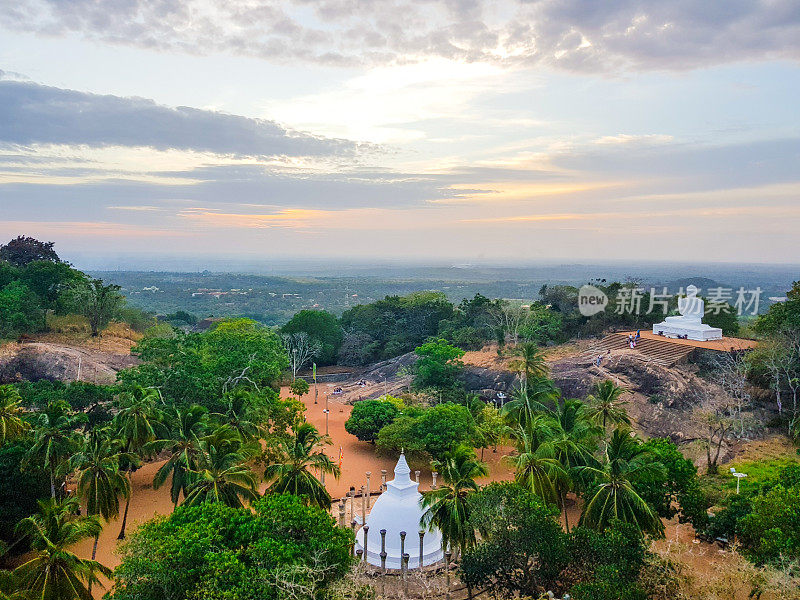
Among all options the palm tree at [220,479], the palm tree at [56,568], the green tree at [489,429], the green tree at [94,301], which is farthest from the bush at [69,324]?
the green tree at [489,429]

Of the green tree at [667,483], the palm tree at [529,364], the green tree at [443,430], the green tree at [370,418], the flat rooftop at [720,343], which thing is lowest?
the green tree at [370,418]

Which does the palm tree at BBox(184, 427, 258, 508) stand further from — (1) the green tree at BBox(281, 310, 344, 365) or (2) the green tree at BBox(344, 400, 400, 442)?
(1) the green tree at BBox(281, 310, 344, 365)

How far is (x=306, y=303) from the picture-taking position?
458 ft

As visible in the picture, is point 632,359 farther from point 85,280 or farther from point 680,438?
point 85,280

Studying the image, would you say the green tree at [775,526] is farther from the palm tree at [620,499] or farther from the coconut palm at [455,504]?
the coconut palm at [455,504]

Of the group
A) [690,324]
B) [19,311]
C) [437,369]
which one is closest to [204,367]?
[437,369]

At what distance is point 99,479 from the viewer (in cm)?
1748

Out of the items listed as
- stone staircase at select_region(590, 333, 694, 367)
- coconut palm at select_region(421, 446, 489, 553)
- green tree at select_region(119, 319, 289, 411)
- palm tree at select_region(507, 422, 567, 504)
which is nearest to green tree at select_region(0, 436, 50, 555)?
green tree at select_region(119, 319, 289, 411)

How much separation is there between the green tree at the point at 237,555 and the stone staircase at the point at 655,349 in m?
30.1

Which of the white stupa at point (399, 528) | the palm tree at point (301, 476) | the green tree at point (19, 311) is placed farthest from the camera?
the green tree at point (19, 311)

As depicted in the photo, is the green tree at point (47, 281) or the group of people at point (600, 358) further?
the green tree at point (47, 281)

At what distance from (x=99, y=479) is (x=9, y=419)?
5.74m

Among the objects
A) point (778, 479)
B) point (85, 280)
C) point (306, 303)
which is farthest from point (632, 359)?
point (306, 303)

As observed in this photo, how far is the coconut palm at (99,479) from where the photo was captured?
1730 centimetres
